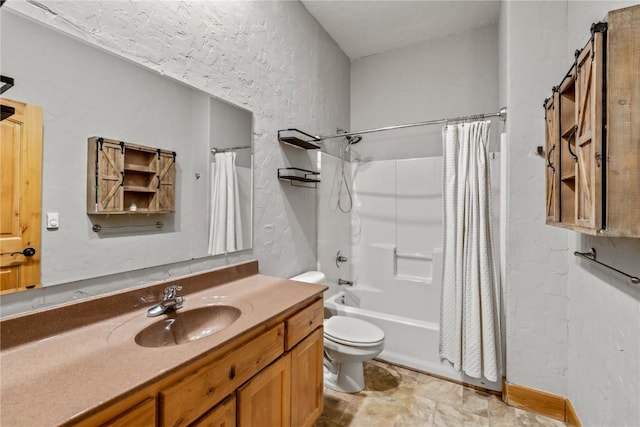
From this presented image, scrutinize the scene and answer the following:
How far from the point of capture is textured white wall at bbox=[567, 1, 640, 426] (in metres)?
1.00

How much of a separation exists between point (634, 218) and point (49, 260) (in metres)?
1.81

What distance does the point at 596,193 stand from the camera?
87 cm

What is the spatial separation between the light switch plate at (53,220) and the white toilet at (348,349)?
57.7 inches

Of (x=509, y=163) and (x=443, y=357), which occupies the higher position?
(x=509, y=163)

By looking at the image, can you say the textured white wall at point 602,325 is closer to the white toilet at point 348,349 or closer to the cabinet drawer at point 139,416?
the white toilet at point 348,349

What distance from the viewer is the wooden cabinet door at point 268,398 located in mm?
1026

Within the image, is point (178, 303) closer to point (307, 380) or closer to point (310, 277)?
point (307, 380)

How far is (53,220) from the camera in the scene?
3.18 ft

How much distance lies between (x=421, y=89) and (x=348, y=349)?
8.44 ft

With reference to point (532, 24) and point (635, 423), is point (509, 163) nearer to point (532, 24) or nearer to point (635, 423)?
point (532, 24)

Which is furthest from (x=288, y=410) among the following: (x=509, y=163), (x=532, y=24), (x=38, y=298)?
(x=532, y=24)

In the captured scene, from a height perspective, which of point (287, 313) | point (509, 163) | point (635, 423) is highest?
point (509, 163)

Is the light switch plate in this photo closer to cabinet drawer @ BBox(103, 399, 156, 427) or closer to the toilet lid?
cabinet drawer @ BBox(103, 399, 156, 427)

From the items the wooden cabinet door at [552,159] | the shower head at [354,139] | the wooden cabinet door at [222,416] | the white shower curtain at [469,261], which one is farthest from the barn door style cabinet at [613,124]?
the shower head at [354,139]
